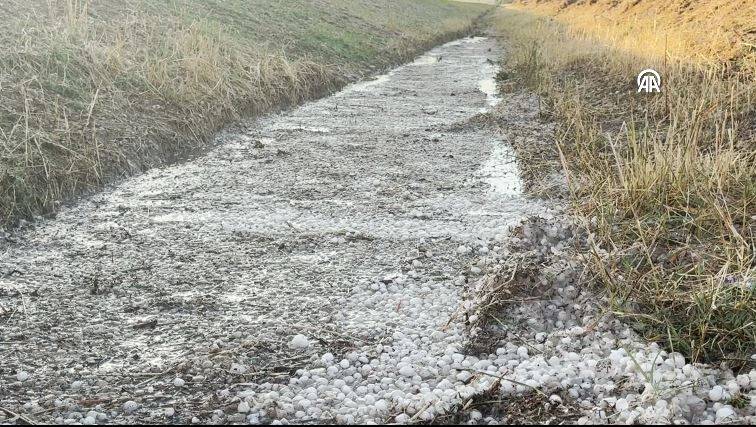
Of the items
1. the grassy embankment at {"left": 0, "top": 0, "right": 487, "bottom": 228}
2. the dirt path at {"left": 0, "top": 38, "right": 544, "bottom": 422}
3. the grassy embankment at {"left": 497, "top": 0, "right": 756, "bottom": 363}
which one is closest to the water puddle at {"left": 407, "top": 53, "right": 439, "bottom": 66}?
the grassy embankment at {"left": 0, "top": 0, "right": 487, "bottom": 228}

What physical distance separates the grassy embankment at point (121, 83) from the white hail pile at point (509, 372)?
3630 millimetres

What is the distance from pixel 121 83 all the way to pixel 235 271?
496cm

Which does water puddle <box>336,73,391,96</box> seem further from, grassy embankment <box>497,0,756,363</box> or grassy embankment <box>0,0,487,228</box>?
grassy embankment <box>497,0,756,363</box>

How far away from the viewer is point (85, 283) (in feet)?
15.5

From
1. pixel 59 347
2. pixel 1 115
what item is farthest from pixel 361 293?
pixel 1 115

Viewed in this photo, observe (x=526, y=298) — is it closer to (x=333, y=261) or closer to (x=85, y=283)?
(x=333, y=261)

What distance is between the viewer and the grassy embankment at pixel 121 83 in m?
6.62

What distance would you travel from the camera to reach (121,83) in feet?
28.9

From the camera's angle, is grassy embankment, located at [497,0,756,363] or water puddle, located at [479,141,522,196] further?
water puddle, located at [479,141,522,196]

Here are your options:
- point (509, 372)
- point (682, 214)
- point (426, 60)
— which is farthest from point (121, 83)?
point (426, 60)

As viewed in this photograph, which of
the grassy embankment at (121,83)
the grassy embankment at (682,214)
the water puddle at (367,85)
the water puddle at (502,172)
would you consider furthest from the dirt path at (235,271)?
the water puddle at (367,85)

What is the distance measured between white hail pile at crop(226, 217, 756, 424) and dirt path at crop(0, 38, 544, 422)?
4 cm

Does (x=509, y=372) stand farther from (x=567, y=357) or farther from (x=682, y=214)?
(x=682, y=214)

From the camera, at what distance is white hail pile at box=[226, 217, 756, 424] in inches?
121
